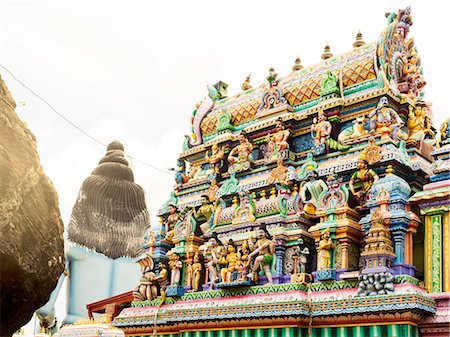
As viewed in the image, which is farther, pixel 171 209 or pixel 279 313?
pixel 171 209

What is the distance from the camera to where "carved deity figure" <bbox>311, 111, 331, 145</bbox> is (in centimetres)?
1520

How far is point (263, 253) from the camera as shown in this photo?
1426 cm

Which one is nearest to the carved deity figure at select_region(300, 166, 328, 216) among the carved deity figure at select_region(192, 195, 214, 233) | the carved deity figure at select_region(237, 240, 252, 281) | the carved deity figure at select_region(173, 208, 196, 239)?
the carved deity figure at select_region(237, 240, 252, 281)

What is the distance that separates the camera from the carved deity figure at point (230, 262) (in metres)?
14.7

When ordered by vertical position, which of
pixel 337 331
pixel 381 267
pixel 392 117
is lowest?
pixel 337 331

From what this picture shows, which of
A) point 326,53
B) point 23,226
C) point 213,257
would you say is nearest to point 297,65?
point 326,53

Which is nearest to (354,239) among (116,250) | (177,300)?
(177,300)

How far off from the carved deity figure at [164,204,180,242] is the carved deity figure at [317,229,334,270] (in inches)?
201

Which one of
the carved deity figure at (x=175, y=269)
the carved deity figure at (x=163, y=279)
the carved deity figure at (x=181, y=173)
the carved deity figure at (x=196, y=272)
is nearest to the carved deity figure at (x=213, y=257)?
the carved deity figure at (x=196, y=272)

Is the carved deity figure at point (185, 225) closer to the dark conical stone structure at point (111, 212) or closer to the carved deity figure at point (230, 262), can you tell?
the carved deity figure at point (230, 262)

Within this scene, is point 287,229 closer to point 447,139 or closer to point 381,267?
point 381,267

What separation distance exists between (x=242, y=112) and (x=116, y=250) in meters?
12.0

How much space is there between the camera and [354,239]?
13.6m

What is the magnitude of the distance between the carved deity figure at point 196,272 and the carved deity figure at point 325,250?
11.6ft
